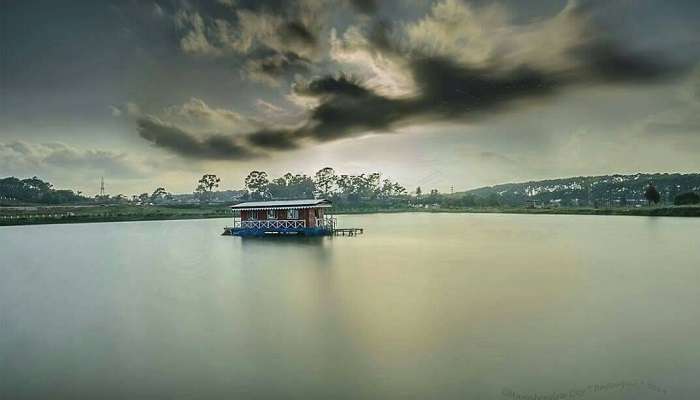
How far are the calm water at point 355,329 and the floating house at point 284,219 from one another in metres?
10.7

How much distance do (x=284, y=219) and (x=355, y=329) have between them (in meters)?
22.3

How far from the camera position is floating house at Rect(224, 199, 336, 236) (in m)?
30.9

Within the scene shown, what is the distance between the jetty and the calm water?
35.1 feet

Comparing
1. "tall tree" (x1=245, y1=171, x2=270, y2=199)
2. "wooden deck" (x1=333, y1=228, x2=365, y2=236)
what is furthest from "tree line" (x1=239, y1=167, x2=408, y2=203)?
"wooden deck" (x1=333, y1=228, x2=365, y2=236)

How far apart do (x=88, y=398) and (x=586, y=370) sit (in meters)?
7.97

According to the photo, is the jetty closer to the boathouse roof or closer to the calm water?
the boathouse roof

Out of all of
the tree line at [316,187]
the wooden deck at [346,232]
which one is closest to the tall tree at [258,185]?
the tree line at [316,187]

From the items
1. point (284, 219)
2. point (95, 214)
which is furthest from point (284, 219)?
point (95, 214)

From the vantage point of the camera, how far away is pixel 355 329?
9.59 m

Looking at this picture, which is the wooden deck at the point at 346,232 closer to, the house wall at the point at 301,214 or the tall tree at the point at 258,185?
the house wall at the point at 301,214

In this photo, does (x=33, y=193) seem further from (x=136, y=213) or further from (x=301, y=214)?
(x=301, y=214)

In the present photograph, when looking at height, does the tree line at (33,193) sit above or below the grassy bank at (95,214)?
above

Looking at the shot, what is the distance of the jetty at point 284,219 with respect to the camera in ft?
101

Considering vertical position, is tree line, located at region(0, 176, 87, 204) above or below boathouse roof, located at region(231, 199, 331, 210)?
above
